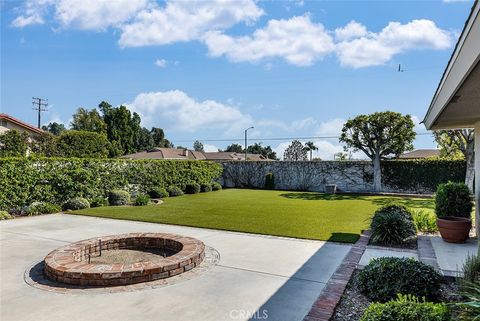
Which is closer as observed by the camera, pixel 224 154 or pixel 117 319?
pixel 117 319

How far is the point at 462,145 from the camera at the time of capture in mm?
17297

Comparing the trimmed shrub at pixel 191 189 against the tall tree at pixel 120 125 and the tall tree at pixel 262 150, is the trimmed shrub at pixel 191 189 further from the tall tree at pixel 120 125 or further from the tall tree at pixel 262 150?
the tall tree at pixel 262 150

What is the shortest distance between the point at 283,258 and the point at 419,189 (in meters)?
16.8

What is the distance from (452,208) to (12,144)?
2499 cm

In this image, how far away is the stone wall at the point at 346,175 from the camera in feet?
62.1

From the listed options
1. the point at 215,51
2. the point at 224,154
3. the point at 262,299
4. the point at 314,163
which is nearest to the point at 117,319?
the point at 262,299

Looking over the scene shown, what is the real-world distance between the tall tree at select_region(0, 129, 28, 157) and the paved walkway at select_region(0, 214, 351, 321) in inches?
697

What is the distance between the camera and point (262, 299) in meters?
4.05

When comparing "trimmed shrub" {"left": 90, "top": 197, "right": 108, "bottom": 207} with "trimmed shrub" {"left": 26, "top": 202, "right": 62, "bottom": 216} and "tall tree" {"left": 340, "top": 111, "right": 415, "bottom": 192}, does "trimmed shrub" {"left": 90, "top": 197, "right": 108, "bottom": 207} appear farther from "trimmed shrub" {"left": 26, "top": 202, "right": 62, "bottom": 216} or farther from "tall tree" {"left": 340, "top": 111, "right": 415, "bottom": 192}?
"tall tree" {"left": 340, "top": 111, "right": 415, "bottom": 192}

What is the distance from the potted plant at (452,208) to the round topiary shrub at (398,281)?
338cm

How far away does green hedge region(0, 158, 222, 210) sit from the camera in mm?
11172

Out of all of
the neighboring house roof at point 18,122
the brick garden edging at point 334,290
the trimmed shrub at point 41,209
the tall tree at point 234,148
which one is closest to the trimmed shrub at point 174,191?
the trimmed shrub at point 41,209

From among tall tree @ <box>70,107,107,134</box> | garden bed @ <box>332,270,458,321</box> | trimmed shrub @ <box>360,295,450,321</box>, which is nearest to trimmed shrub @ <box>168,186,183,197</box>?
garden bed @ <box>332,270,458,321</box>

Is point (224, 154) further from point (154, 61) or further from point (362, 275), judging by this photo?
point (362, 275)
